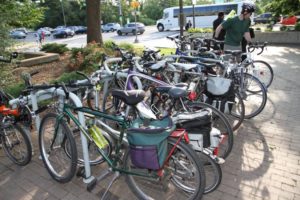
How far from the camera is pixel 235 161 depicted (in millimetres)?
3379

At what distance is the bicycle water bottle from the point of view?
8.86ft

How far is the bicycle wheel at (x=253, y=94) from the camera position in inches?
171

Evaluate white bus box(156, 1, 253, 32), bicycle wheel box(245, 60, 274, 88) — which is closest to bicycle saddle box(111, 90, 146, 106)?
bicycle wheel box(245, 60, 274, 88)

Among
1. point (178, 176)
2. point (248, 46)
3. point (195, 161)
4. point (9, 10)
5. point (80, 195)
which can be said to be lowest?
point (80, 195)

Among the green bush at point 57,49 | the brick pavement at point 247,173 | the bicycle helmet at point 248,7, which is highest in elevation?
the bicycle helmet at point 248,7

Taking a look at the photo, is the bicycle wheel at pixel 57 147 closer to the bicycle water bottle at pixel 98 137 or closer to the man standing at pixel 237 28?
the bicycle water bottle at pixel 98 137

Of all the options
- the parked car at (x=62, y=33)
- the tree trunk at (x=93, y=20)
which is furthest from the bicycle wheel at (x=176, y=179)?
the parked car at (x=62, y=33)

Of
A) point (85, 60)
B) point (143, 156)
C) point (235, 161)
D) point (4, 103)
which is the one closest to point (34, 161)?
point (4, 103)

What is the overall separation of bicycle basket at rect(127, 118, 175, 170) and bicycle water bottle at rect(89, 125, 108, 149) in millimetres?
430

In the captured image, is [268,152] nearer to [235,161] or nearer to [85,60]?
[235,161]

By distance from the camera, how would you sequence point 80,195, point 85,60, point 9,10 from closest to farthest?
point 80,195, point 9,10, point 85,60

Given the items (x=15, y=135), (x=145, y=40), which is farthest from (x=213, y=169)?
(x=145, y=40)

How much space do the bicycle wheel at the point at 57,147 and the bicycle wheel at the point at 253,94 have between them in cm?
279

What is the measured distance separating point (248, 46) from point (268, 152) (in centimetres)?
331
